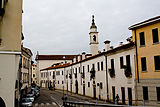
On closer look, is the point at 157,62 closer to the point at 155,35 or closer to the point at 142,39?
the point at 155,35

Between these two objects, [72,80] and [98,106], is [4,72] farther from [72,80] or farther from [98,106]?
[72,80]

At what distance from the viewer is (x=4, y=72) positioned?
6.62 meters

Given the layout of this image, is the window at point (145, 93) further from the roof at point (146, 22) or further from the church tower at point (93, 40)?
the church tower at point (93, 40)

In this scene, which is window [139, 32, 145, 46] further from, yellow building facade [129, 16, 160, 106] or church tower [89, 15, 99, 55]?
church tower [89, 15, 99, 55]

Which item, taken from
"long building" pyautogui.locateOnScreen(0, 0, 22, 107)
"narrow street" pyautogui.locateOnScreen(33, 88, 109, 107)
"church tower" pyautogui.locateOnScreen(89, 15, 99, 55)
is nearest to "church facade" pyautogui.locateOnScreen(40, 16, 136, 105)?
"church tower" pyautogui.locateOnScreen(89, 15, 99, 55)

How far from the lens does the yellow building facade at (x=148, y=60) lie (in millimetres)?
16984

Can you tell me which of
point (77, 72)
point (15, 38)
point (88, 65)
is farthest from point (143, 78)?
point (77, 72)

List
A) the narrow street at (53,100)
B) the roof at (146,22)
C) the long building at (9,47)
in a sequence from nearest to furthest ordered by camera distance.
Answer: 1. the long building at (9,47)
2. the roof at (146,22)
3. the narrow street at (53,100)

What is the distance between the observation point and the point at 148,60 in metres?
17.9

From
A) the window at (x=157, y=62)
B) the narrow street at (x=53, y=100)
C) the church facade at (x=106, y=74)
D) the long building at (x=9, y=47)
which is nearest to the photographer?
the long building at (x=9, y=47)

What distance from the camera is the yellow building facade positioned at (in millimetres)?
16984

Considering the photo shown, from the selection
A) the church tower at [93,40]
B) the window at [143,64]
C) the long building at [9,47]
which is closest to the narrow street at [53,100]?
the window at [143,64]

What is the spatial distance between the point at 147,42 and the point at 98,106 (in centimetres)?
812

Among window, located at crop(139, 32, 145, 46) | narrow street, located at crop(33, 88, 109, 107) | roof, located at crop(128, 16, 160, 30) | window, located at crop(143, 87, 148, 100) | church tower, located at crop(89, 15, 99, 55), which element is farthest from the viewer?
church tower, located at crop(89, 15, 99, 55)
